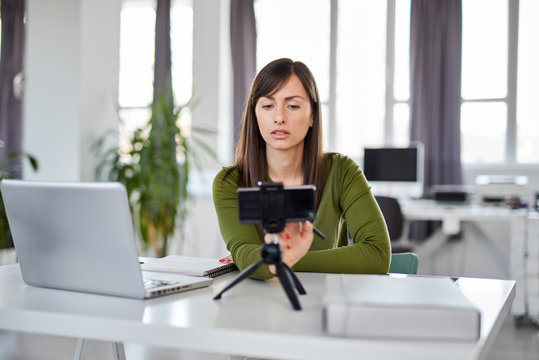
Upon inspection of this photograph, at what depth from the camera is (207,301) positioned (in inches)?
37.8

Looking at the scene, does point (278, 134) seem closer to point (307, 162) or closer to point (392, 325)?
point (307, 162)

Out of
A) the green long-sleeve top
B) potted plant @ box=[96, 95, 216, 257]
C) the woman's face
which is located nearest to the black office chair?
potted plant @ box=[96, 95, 216, 257]

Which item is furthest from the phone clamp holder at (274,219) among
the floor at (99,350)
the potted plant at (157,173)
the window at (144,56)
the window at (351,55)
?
the window at (144,56)

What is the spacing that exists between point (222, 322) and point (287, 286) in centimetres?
16

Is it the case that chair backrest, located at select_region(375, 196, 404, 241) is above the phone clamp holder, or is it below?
below

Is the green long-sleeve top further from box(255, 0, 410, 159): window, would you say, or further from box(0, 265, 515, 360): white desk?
box(255, 0, 410, 159): window

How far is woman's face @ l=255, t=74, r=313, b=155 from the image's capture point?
4.71 feet

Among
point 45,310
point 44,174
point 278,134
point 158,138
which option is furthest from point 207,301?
point 44,174

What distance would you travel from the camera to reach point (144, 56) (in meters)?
6.10

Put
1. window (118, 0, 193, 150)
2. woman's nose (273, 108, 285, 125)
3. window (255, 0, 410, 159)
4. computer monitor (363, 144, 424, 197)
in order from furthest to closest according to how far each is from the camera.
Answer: window (118, 0, 193, 150) < window (255, 0, 410, 159) < computer monitor (363, 144, 424, 197) < woman's nose (273, 108, 285, 125)

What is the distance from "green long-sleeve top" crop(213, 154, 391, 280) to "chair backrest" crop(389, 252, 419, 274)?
0.55 feet

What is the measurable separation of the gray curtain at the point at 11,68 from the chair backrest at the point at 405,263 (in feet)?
17.7

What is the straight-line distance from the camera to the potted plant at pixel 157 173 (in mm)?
4164

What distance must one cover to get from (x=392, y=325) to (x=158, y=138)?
3.67 metres
